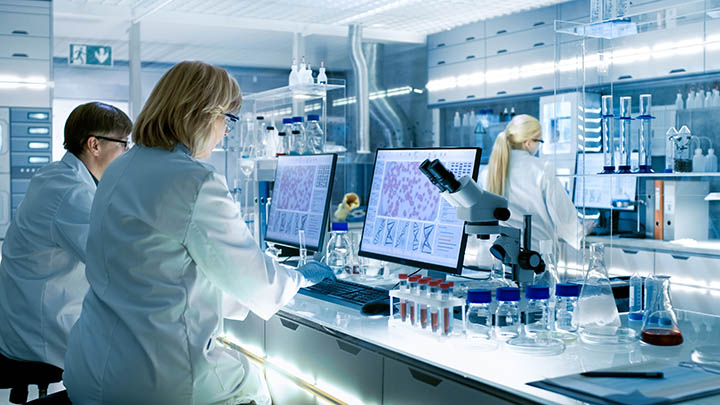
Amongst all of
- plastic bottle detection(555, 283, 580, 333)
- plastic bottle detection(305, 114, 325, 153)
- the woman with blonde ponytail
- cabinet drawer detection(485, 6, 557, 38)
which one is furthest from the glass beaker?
cabinet drawer detection(485, 6, 557, 38)

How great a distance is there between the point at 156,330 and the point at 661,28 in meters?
2.65

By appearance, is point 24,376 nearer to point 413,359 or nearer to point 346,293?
point 346,293

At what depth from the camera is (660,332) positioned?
1.67m

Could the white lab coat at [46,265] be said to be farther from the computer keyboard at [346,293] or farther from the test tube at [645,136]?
the test tube at [645,136]

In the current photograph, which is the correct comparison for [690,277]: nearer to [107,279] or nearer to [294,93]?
[294,93]

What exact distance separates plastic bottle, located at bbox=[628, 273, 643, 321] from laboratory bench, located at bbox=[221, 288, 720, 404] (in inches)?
3.1

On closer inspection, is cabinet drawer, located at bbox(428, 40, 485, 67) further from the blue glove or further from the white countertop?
the white countertop

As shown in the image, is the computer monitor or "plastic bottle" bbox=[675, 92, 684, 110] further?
"plastic bottle" bbox=[675, 92, 684, 110]

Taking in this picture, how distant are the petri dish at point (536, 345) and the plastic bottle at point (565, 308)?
0.47 ft

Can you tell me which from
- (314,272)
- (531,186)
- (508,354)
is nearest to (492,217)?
(508,354)

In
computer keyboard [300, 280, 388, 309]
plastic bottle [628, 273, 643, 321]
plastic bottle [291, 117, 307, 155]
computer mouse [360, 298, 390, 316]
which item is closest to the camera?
plastic bottle [628, 273, 643, 321]

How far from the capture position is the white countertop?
1.37 metres

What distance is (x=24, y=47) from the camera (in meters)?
5.87

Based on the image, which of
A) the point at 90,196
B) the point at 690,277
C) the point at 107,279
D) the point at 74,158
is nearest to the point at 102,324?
the point at 107,279
